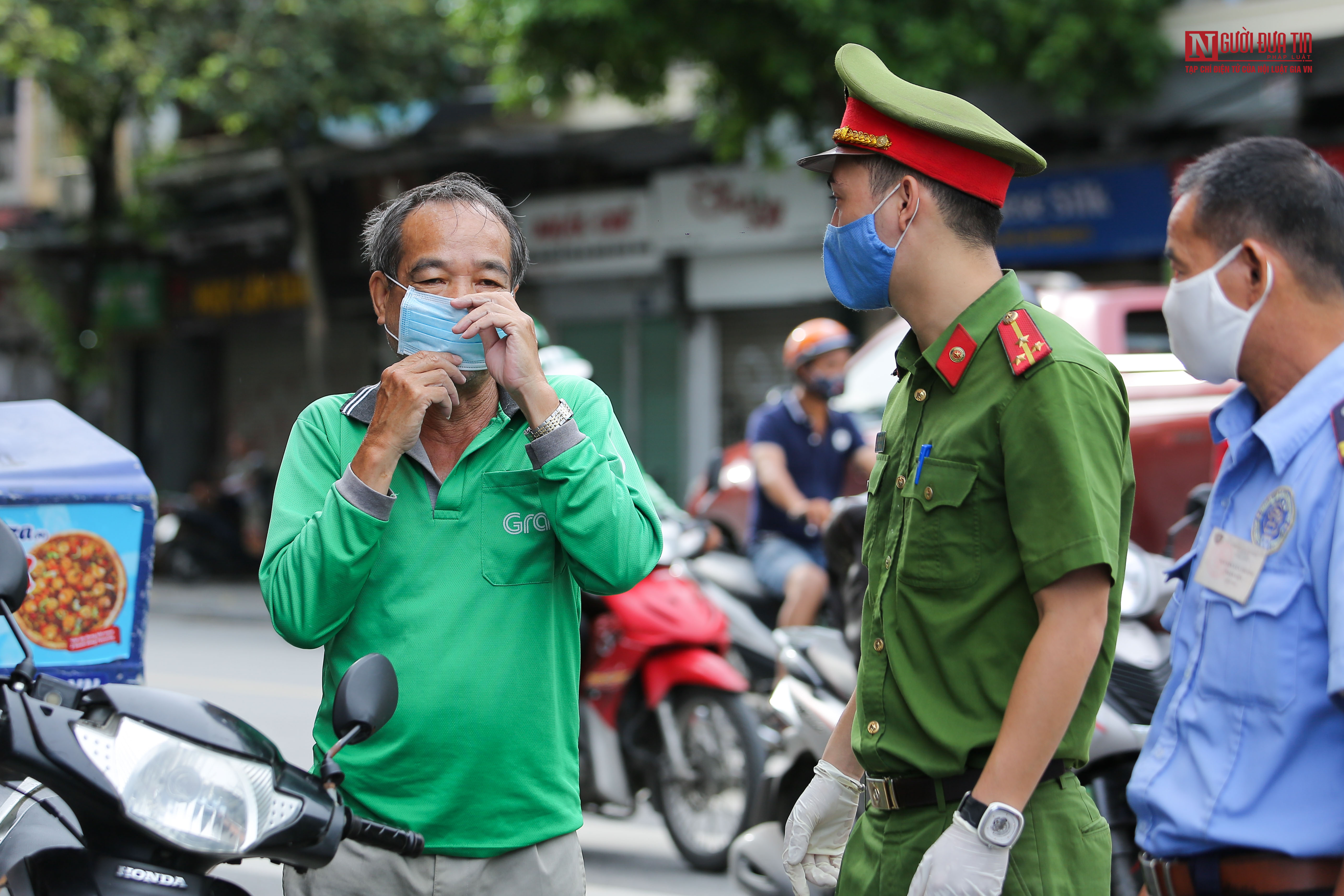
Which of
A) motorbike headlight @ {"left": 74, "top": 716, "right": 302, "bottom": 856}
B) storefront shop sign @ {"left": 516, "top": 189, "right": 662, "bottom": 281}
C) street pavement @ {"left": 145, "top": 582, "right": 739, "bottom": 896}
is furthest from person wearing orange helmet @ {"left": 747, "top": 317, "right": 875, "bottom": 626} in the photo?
storefront shop sign @ {"left": 516, "top": 189, "right": 662, "bottom": 281}

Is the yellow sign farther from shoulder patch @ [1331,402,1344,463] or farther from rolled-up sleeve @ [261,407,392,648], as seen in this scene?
shoulder patch @ [1331,402,1344,463]

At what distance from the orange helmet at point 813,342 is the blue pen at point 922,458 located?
448 centimetres

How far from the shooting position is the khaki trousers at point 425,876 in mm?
2188

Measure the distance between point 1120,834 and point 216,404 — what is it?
22867 millimetres

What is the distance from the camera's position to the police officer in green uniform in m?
1.92

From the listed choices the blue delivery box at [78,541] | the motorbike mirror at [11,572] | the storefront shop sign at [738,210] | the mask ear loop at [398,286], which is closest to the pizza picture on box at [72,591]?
the blue delivery box at [78,541]

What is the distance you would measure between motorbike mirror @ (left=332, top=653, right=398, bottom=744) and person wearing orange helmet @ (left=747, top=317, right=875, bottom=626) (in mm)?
4605

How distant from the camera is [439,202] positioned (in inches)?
93.7

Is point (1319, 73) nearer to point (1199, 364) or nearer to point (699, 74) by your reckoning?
point (699, 74)

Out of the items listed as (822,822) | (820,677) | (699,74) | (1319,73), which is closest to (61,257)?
(699,74)

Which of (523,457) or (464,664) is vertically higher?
(523,457)

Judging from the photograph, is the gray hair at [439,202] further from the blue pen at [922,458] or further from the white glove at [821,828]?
the white glove at [821,828]

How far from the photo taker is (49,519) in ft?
9.18

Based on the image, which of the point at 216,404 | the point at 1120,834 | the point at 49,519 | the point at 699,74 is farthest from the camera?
the point at 216,404
